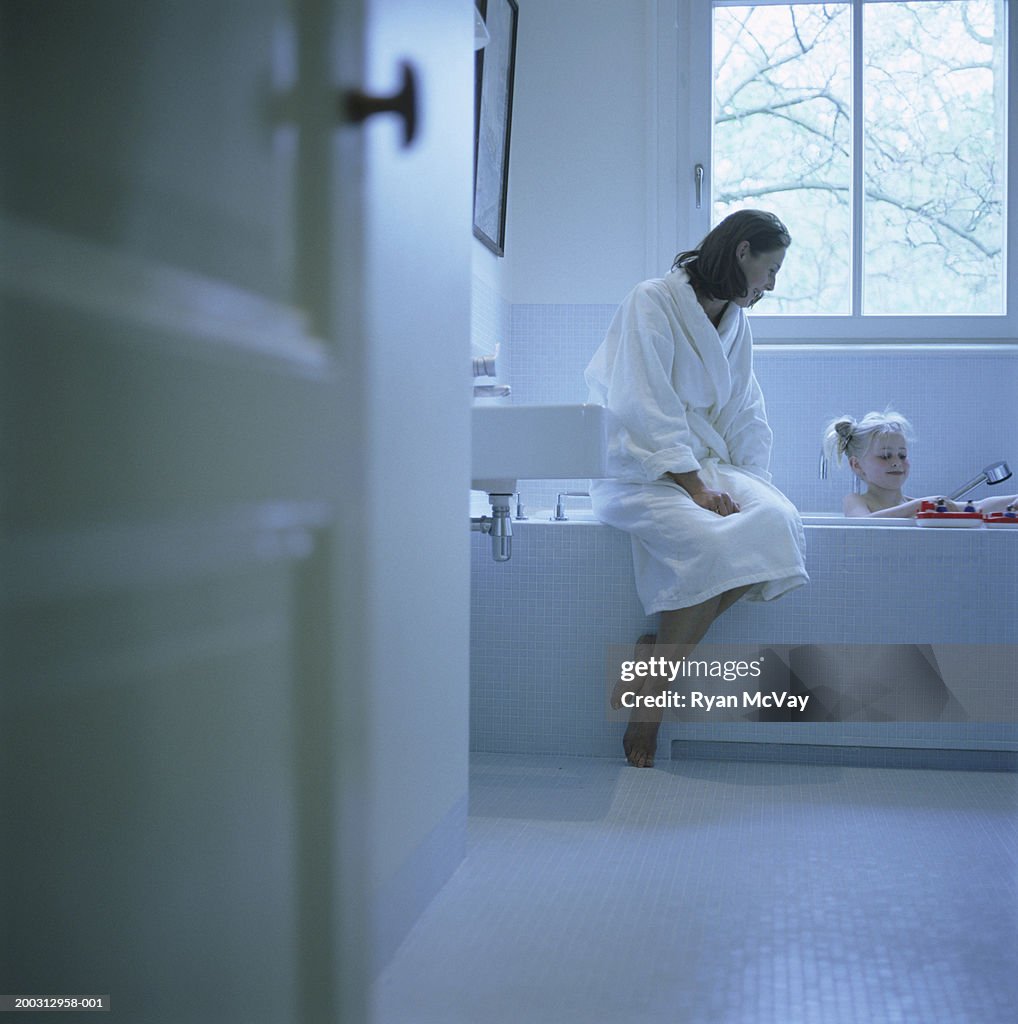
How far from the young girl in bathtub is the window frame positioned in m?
0.36

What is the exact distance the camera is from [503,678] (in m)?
2.55

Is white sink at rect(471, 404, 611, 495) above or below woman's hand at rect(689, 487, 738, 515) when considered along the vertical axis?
above

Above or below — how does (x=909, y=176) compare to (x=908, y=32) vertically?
below

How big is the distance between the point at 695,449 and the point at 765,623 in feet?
1.42

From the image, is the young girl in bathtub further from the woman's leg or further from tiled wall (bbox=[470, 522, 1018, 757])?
the woman's leg

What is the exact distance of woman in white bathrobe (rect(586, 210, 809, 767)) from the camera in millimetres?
2361

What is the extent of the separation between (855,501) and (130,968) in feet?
8.86

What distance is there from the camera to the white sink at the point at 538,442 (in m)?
2.03

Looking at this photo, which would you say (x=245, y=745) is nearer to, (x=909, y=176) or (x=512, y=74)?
(x=512, y=74)

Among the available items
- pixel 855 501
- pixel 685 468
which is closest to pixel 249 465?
pixel 685 468

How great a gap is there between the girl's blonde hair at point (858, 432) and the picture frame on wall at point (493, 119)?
1087 millimetres

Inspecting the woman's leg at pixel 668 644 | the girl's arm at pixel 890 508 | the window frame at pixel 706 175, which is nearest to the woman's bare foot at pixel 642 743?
the woman's leg at pixel 668 644

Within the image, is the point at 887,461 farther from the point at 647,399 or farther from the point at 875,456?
the point at 647,399

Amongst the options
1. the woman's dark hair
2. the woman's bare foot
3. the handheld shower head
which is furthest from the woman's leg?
the handheld shower head
